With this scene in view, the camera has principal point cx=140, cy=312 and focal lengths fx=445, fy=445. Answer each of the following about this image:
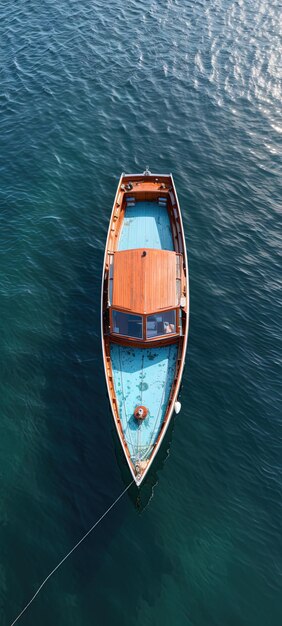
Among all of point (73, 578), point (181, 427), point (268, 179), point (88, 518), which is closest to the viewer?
point (73, 578)

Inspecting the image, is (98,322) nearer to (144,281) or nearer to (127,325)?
(127,325)

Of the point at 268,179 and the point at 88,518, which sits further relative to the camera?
the point at 268,179

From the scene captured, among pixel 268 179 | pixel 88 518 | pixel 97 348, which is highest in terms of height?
pixel 268 179

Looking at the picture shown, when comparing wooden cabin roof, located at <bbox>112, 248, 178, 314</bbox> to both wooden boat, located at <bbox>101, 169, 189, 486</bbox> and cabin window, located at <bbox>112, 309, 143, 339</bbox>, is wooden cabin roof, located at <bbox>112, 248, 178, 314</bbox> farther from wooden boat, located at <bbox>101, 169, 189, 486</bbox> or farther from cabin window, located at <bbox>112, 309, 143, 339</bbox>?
cabin window, located at <bbox>112, 309, 143, 339</bbox>

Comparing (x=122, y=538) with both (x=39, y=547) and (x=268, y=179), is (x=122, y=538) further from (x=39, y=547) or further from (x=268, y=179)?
(x=268, y=179)

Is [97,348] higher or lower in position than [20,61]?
lower

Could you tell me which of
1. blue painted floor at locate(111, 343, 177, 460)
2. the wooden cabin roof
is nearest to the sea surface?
blue painted floor at locate(111, 343, 177, 460)

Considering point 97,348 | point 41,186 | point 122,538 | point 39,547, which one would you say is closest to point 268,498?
point 122,538

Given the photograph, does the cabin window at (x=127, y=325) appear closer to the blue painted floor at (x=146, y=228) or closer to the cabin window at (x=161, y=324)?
the cabin window at (x=161, y=324)

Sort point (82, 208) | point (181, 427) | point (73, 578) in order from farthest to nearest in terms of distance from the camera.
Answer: point (82, 208), point (181, 427), point (73, 578)
